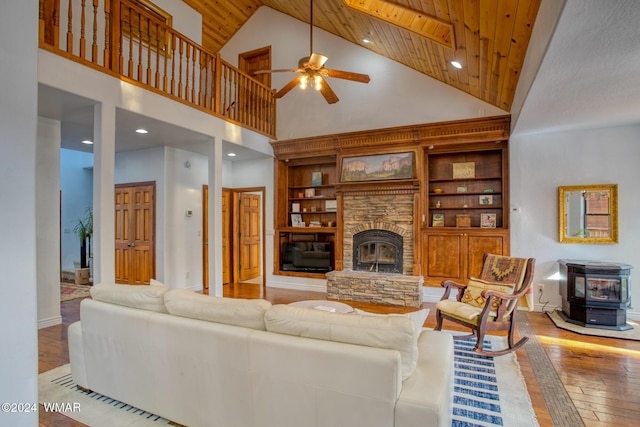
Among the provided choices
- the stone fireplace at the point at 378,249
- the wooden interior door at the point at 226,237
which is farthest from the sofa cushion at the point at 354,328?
the wooden interior door at the point at 226,237

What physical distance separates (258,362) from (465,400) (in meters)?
1.66

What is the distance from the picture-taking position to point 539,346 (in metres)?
3.54

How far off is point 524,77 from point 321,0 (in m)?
3.24

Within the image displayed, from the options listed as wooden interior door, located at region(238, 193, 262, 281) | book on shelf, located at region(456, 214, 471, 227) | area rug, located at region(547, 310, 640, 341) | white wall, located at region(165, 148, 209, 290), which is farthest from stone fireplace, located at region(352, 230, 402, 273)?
white wall, located at region(165, 148, 209, 290)

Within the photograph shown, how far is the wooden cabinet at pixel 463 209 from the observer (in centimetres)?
526

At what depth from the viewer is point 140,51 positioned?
3.94 m

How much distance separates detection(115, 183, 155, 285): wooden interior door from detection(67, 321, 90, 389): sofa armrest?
344 centimetres

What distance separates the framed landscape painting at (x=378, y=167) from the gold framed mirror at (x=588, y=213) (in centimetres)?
222

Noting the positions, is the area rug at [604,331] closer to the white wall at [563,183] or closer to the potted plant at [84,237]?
the white wall at [563,183]

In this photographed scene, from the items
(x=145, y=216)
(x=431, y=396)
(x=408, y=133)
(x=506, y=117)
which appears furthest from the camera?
(x=145, y=216)

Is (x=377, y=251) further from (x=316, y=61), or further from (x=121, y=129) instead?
(x=121, y=129)

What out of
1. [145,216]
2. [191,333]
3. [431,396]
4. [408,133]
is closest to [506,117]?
[408,133]

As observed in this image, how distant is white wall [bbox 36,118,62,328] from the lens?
4.14 m

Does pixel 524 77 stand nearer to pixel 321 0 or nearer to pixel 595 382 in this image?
pixel 595 382
